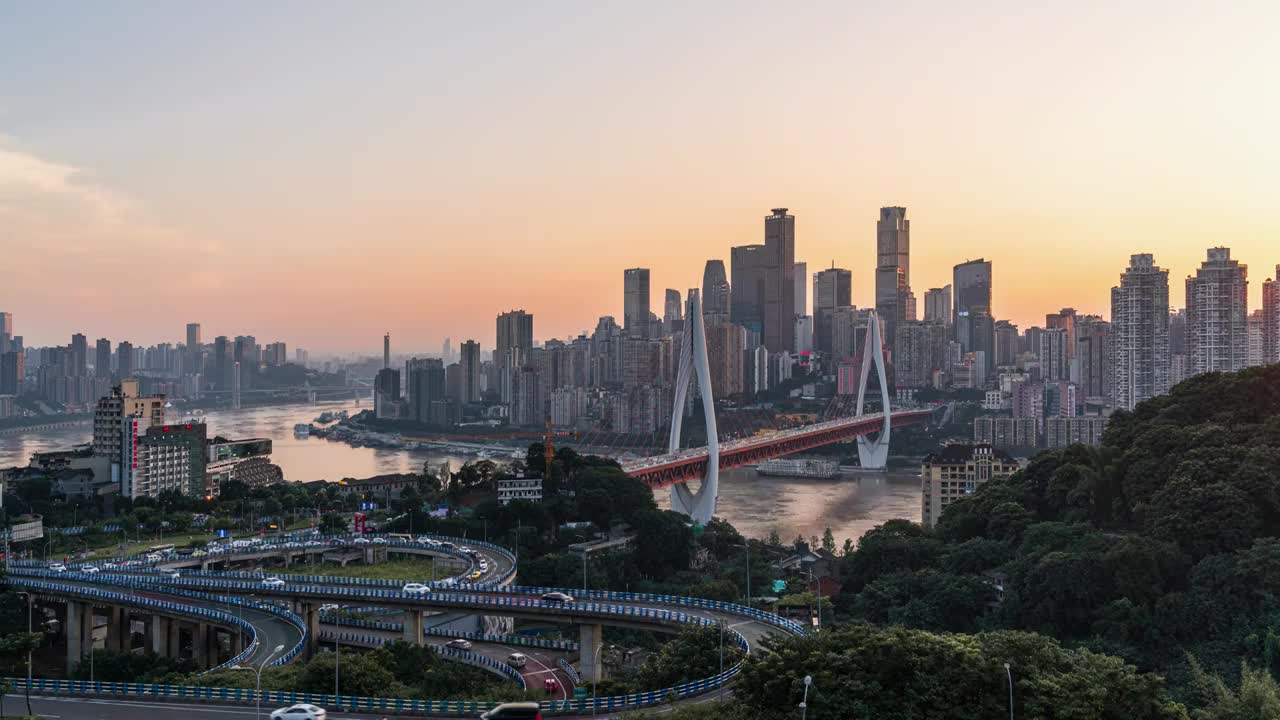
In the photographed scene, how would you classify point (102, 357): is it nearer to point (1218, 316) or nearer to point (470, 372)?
point (470, 372)

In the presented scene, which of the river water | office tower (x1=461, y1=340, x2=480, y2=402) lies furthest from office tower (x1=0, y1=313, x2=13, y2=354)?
office tower (x1=461, y1=340, x2=480, y2=402)

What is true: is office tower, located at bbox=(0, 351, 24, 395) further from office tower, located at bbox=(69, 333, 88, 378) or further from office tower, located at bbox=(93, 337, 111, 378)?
office tower, located at bbox=(93, 337, 111, 378)

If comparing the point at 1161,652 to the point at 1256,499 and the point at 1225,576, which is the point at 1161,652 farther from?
the point at 1256,499

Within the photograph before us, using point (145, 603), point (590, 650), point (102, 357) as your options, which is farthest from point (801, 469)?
point (102, 357)

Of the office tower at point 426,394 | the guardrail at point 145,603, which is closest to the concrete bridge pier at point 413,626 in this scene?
the guardrail at point 145,603

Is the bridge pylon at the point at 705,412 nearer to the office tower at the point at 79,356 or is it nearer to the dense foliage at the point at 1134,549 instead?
the dense foliage at the point at 1134,549

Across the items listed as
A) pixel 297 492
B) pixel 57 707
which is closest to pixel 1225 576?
pixel 57 707
